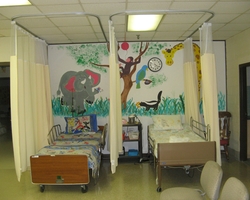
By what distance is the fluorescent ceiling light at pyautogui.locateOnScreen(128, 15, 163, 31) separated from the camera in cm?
392

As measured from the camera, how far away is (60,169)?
3875mm

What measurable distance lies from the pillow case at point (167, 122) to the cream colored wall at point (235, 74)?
123cm

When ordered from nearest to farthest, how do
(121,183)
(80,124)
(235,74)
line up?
(121,183) → (235,74) → (80,124)

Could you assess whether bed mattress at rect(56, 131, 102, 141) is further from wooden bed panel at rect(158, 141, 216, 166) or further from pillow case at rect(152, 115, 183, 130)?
wooden bed panel at rect(158, 141, 216, 166)

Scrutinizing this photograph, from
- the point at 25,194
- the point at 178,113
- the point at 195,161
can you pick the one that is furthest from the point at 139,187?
the point at 178,113

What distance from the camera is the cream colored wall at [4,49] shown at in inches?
199

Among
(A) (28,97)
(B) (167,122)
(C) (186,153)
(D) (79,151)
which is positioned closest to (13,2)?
(A) (28,97)

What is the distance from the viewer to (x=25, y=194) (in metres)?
3.99

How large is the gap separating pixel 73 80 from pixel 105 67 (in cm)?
82

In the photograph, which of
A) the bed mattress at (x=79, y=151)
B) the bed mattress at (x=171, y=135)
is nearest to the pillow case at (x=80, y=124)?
the bed mattress at (x=79, y=151)

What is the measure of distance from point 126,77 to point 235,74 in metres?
2.43

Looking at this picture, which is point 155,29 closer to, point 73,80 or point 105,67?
point 105,67

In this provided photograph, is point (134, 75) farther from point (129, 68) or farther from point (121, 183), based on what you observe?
point (121, 183)

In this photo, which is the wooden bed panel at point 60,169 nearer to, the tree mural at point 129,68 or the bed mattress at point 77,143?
the bed mattress at point 77,143
